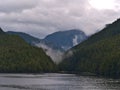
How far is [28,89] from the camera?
184500 mm

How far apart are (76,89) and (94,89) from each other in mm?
8239

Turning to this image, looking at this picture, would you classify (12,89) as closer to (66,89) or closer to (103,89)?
(66,89)

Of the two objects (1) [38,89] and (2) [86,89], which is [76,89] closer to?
(2) [86,89]

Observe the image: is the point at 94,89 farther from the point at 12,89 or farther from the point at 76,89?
the point at 12,89

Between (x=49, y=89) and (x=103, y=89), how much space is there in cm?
2461

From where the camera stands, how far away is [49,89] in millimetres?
185125

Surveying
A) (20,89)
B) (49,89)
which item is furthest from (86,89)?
(20,89)

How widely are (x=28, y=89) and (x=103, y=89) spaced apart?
34068 millimetres

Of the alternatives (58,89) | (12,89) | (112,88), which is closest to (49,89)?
(58,89)

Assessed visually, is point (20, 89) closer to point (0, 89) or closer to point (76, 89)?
point (0, 89)

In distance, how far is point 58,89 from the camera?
7318 inches

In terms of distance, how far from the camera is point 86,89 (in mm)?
187625

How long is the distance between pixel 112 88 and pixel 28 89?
128ft

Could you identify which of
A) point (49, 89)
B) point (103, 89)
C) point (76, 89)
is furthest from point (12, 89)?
point (103, 89)
